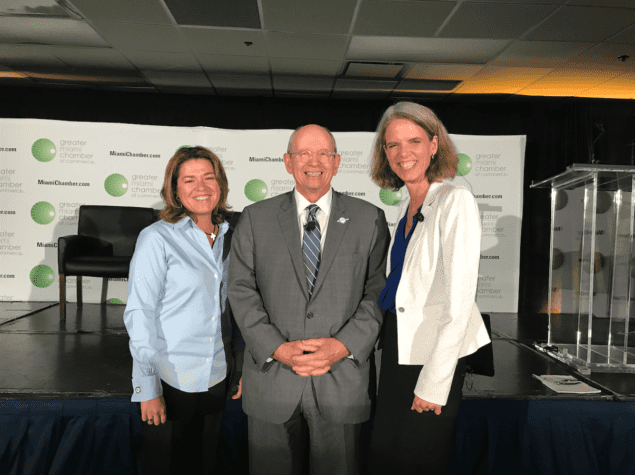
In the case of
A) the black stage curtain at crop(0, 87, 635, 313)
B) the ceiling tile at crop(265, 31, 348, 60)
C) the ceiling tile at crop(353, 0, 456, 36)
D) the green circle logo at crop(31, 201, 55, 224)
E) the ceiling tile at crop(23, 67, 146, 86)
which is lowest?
the green circle logo at crop(31, 201, 55, 224)

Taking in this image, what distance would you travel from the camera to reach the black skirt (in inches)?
55.1

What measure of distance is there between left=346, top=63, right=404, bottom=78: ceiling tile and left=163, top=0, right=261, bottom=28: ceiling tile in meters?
1.33

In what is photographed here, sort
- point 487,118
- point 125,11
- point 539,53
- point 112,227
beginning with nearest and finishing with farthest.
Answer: point 125,11
point 539,53
point 112,227
point 487,118

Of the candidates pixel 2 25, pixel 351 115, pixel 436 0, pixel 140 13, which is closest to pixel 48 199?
pixel 2 25

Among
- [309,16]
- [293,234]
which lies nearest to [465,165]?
[309,16]

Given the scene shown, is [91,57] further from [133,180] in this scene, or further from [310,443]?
[310,443]

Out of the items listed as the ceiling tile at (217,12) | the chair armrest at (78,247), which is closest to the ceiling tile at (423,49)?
the ceiling tile at (217,12)

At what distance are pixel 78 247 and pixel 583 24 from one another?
5.21 m

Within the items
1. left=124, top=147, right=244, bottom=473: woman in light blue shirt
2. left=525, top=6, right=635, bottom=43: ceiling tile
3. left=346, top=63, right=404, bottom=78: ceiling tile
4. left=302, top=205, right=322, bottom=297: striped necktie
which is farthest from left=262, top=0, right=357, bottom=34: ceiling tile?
left=302, top=205, right=322, bottom=297: striped necktie

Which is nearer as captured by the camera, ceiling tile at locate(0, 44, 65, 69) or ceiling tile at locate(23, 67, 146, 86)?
ceiling tile at locate(0, 44, 65, 69)

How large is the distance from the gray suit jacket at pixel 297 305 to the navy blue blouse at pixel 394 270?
3cm

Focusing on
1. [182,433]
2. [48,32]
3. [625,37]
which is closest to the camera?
[182,433]

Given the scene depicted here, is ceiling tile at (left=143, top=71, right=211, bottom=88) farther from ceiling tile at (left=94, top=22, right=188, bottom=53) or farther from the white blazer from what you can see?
the white blazer

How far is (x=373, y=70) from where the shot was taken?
16.0 feet
